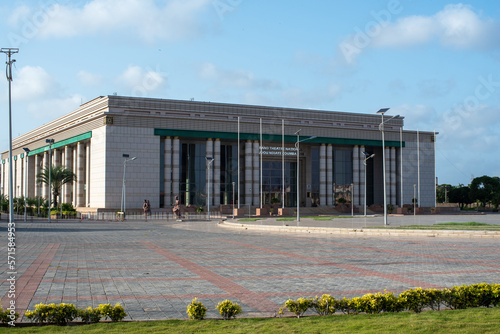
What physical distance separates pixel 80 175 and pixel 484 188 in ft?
275

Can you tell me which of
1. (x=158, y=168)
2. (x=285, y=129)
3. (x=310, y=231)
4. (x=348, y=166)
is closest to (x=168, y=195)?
(x=158, y=168)

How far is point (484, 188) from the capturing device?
110 meters

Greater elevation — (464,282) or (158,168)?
(158,168)

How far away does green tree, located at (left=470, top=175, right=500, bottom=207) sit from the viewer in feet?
354

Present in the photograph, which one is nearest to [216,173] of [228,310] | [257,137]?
[257,137]

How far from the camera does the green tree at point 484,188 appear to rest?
4254 inches

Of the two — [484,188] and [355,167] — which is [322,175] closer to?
[355,167]

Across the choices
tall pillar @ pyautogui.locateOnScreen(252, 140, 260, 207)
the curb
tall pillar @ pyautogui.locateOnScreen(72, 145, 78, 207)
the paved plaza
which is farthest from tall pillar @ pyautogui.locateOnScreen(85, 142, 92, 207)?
the paved plaza

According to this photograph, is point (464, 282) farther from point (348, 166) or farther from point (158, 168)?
point (348, 166)

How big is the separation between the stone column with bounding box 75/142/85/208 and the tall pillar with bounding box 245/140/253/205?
2648 cm

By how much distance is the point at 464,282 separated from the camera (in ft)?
41.3

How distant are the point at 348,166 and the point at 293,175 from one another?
10.4m

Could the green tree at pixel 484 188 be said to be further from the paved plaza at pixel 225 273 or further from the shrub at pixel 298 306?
the shrub at pixel 298 306

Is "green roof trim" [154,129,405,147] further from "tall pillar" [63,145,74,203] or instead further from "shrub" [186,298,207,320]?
"shrub" [186,298,207,320]
